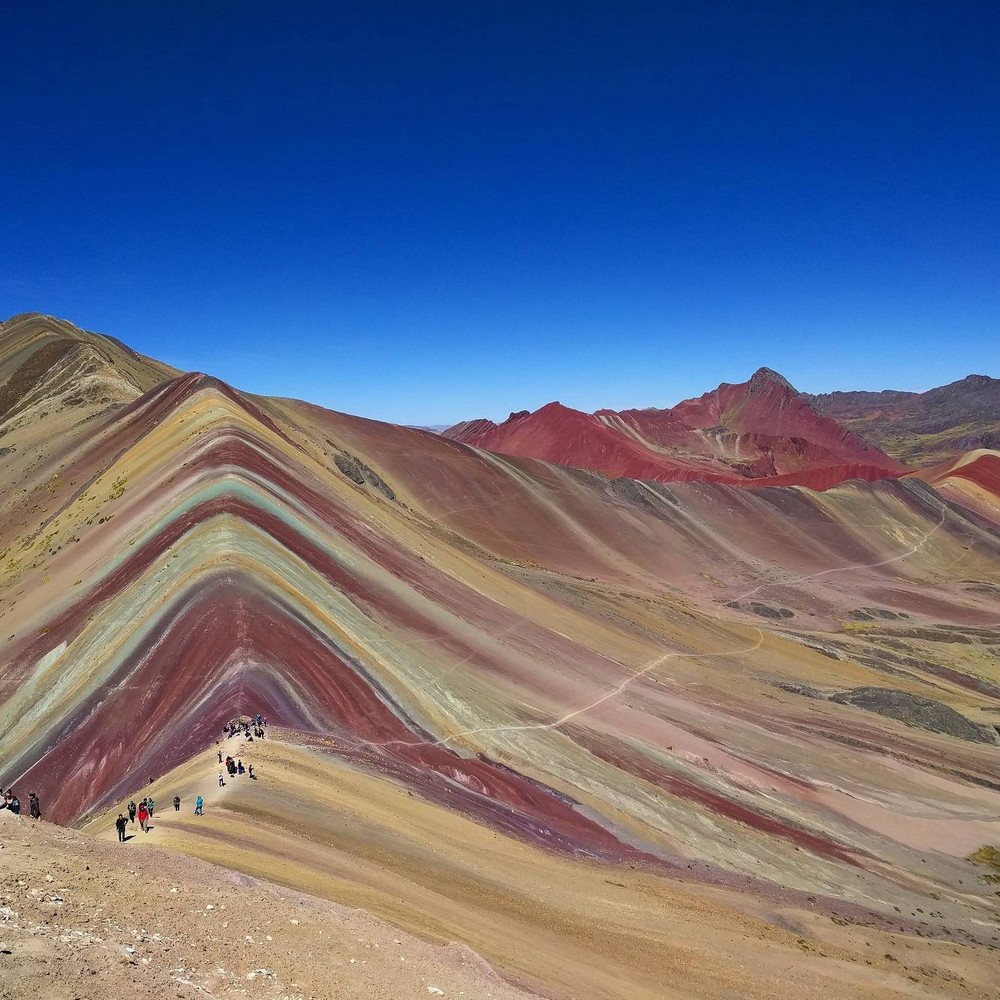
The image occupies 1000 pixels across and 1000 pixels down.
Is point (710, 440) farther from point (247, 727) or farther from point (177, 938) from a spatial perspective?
point (177, 938)

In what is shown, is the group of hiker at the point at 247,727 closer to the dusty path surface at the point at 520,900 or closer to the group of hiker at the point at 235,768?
the dusty path surface at the point at 520,900

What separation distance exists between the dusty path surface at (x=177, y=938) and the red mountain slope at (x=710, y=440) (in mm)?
108833

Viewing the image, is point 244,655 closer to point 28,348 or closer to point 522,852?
point 522,852

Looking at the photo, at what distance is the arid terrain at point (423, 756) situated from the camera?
9812 mm

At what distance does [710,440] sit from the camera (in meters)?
165

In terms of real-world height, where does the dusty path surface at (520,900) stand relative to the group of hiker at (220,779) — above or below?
below

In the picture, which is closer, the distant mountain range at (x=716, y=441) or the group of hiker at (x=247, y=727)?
the group of hiker at (x=247, y=727)

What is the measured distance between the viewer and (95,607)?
1056 inches

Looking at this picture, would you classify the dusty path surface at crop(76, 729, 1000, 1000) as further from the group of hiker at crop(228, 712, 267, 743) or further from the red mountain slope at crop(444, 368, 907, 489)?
the red mountain slope at crop(444, 368, 907, 489)

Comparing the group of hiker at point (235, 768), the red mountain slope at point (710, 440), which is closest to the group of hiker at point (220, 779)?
the group of hiker at point (235, 768)

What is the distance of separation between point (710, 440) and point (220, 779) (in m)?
162

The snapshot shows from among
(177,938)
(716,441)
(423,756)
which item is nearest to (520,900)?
(423,756)

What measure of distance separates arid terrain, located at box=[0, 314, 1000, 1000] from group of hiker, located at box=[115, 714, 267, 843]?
0.26m

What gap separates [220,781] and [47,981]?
27.9 ft
